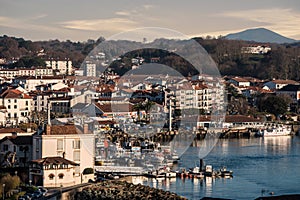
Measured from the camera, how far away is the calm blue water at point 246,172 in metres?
7.28

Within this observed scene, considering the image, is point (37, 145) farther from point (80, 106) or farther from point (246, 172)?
point (80, 106)

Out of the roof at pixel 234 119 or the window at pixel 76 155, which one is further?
the roof at pixel 234 119

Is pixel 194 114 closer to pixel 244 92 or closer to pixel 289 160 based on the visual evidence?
pixel 244 92

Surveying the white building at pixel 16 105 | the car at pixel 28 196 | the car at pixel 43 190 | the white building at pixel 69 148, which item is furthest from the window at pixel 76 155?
the white building at pixel 16 105

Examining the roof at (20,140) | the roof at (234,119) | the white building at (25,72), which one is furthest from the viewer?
the white building at (25,72)

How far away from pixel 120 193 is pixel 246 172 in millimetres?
2385

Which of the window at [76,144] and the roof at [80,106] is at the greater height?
the roof at [80,106]

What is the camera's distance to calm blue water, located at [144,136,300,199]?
7.28 metres

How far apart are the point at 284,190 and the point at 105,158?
8.83 feet

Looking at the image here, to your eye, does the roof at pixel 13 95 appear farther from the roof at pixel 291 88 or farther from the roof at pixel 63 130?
Answer: the roof at pixel 63 130

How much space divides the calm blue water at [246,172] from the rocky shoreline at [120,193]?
0.45m

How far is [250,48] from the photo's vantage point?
2806 cm

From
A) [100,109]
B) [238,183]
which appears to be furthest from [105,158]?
[100,109]

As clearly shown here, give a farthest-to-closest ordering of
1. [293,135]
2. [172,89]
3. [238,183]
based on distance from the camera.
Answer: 1. [172,89]
2. [293,135]
3. [238,183]
